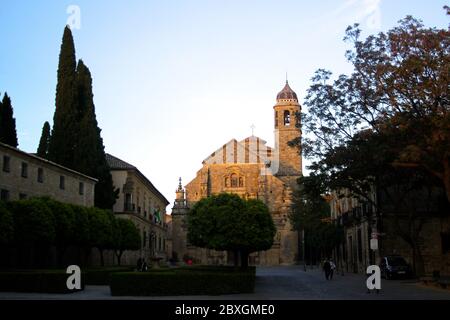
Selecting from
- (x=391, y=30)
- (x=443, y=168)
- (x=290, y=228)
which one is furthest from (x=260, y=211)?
(x=290, y=228)

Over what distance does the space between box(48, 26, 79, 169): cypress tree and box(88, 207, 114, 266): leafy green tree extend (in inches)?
308

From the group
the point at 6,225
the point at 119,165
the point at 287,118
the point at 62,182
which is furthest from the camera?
the point at 287,118

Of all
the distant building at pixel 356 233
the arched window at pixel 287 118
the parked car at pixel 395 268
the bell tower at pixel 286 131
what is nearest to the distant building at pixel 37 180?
the distant building at pixel 356 233

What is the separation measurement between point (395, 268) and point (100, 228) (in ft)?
62.4

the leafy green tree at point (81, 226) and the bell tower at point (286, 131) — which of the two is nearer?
the leafy green tree at point (81, 226)

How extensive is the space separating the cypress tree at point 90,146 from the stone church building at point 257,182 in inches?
1193

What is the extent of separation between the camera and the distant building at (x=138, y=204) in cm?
5234

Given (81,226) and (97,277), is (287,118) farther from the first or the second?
(97,277)

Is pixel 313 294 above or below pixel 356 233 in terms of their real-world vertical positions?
below

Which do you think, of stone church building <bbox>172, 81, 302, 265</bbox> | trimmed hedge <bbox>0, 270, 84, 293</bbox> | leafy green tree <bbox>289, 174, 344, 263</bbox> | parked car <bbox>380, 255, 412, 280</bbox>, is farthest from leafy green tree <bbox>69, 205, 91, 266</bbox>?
stone church building <bbox>172, 81, 302, 265</bbox>

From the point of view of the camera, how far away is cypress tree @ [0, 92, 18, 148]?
3984cm

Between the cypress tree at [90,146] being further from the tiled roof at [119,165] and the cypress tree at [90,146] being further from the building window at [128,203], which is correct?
the tiled roof at [119,165]

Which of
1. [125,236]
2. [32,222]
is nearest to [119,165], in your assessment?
[125,236]

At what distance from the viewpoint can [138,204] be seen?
56.5 metres
